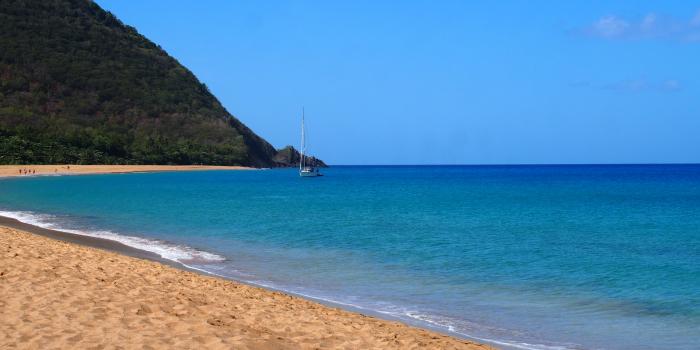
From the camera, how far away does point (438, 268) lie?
18734 millimetres

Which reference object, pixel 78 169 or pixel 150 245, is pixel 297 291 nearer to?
pixel 150 245

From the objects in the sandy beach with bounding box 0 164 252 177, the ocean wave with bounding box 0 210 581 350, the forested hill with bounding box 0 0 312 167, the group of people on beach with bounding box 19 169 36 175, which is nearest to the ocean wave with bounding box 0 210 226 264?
Answer: the ocean wave with bounding box 0 210 581 350

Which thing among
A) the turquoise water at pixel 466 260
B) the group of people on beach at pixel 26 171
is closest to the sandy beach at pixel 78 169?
the group of people on beach at pixel 26 171

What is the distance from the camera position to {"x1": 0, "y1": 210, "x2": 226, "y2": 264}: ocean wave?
64.9 ft

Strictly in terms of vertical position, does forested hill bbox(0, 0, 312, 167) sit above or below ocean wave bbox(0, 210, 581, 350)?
above

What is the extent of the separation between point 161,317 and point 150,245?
44.6 ft

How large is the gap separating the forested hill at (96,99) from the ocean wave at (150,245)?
3360 inches

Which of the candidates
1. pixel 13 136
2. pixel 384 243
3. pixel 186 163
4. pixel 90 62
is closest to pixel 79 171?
pixel 13 136

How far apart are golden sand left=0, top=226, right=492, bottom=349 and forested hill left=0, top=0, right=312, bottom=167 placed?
105m

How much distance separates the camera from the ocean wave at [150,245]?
64.9 ft

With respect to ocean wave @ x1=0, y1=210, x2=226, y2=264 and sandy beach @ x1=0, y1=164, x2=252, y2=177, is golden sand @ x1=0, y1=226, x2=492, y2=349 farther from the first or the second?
sandy beach @ x1=0, y1=164, x2=252, y2=177

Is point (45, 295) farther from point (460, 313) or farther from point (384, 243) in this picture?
point (384, 243)

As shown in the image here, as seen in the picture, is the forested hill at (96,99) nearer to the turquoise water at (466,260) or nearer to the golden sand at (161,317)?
the turquoise water at (466,260)

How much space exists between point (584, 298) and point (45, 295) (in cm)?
1016
